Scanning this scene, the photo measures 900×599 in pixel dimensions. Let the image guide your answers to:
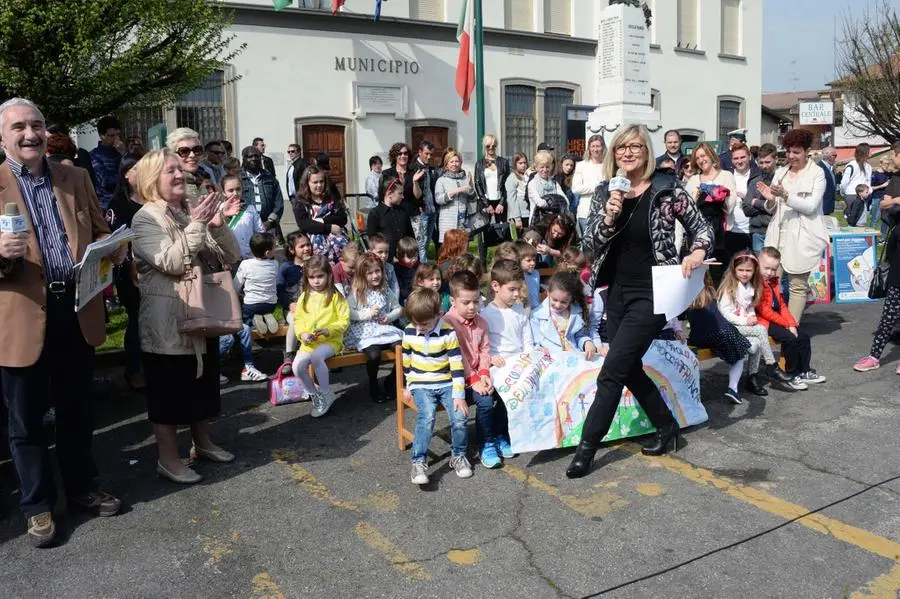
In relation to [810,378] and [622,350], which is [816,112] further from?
[622,350]

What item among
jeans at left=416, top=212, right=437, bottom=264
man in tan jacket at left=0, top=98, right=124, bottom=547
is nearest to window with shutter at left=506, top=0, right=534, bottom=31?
jeans at left=416, top=212, right=437, bottom=264

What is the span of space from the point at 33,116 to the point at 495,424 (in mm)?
3091

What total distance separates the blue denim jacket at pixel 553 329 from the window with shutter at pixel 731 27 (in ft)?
87.9

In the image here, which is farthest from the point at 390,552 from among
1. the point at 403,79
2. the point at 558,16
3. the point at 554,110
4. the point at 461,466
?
the point at 558,16

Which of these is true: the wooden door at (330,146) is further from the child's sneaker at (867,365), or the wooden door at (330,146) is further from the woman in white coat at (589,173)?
the child's sneaker at (867,365)

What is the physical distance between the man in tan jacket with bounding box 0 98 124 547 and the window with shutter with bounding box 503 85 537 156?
20284 mm

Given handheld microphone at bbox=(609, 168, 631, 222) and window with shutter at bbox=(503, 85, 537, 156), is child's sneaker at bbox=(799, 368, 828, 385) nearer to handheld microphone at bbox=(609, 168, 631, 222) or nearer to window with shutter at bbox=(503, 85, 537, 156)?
handheld microphone at bbox=(609, 168, 631, 222)

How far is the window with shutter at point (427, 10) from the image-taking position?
21.5m

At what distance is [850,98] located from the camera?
34.4m

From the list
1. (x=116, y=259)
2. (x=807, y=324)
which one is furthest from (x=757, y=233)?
(x=116, y=259)

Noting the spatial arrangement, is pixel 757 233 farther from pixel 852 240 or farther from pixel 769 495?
pixel 769 495

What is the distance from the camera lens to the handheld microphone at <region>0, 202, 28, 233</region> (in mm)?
3695

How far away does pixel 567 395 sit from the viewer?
17.0ft

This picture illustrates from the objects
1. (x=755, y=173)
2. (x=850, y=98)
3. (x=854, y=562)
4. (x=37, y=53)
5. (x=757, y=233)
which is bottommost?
(x=854, y=562)
